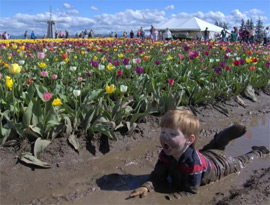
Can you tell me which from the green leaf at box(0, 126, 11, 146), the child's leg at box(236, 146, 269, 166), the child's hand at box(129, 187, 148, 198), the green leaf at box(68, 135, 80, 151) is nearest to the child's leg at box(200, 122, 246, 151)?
the child's leg at box(236, 146, 269, 166)

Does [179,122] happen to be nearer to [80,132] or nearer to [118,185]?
[118,185]

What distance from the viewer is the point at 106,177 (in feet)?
9.82

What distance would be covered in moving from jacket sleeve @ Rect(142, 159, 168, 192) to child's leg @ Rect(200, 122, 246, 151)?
0.81 m

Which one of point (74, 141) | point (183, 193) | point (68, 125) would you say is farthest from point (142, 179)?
point (68, 125)

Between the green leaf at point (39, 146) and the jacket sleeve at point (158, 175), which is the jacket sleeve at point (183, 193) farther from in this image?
the green leaf at point (39, 146)

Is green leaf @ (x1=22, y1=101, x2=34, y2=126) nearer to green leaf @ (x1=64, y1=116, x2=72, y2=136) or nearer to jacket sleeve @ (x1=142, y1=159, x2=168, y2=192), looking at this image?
green leaf @ (x1=64, y1=116, x2=72, y2=136)

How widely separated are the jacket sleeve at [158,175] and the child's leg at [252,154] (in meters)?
0.93

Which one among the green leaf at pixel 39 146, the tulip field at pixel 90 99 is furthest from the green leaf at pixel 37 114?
the green leaf at pixel 39 146

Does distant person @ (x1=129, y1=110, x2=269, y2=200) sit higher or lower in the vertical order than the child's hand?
higher

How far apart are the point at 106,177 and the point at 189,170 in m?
0.81

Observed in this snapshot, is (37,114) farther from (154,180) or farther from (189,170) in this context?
(189,170)

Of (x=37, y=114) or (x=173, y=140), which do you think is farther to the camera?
(x=37, y=114)

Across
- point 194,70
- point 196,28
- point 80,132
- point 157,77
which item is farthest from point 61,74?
point 196,28

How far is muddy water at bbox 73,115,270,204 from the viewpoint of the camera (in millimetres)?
2621
